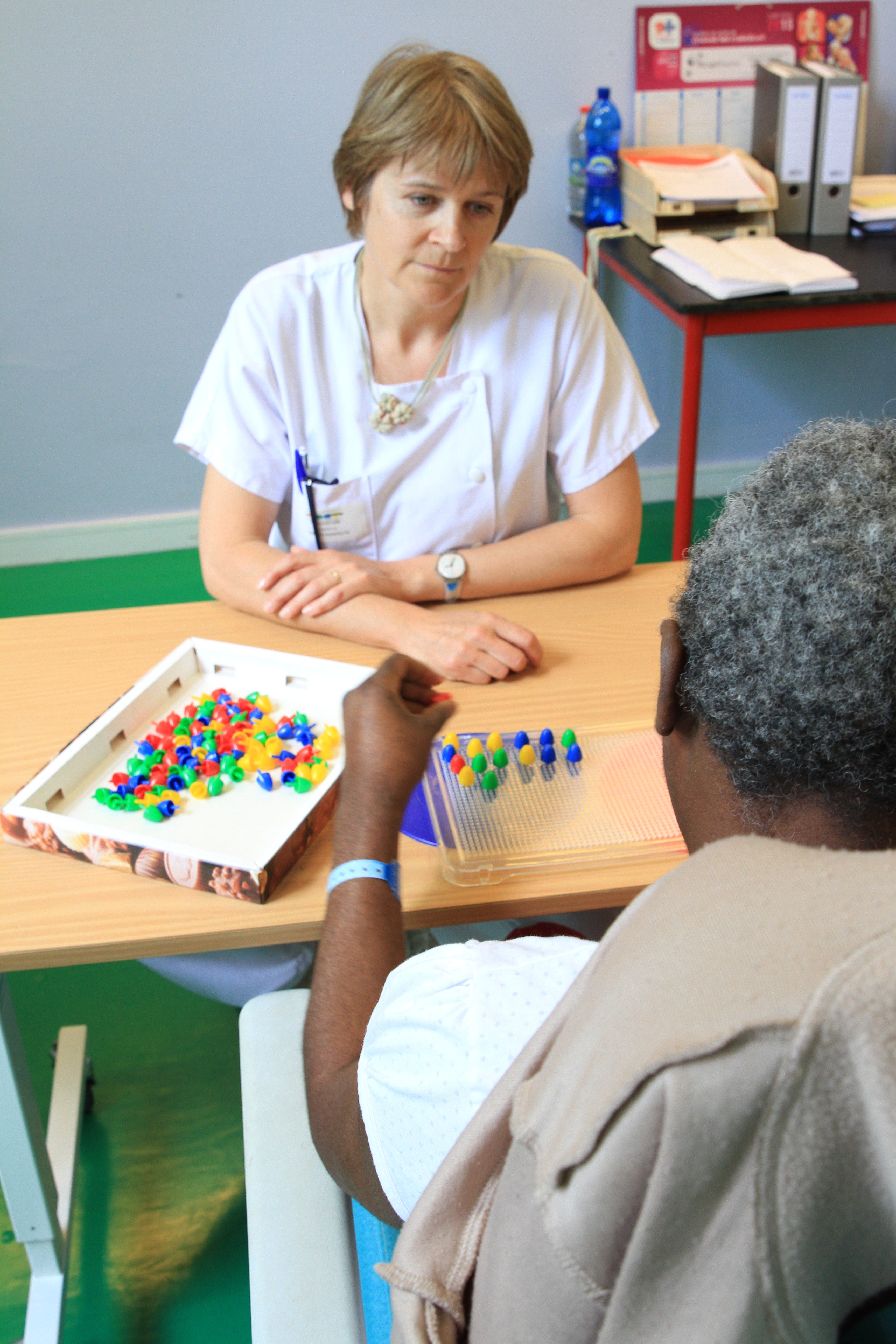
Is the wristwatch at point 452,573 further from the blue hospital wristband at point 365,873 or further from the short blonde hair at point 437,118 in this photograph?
the blue hospital wristband at point 365,873

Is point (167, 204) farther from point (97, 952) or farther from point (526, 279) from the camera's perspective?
point (97, 952)

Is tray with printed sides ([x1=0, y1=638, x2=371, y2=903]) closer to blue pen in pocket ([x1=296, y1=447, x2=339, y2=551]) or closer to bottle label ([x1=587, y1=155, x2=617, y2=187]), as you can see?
blue pen in pocket ([x1=296, y1=447, x2=339, y2=551])

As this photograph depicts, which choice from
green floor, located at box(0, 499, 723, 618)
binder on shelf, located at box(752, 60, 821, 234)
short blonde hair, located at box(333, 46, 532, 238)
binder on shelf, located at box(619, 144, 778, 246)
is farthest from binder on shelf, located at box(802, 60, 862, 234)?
short blonde hair, located at box(333, 46, 532, 238)

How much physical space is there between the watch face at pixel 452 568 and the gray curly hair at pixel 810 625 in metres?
0.82

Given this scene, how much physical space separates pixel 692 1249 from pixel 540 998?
10.4 inches

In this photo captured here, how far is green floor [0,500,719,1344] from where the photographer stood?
4.50 feet

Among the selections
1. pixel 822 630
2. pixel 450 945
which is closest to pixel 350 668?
pixel 450 945

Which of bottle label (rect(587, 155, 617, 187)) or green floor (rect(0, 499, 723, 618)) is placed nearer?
bottle label (rect(587, 155, 617, 187))

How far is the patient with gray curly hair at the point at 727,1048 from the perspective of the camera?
307 mm

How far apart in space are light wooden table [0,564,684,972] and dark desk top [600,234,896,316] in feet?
3.30

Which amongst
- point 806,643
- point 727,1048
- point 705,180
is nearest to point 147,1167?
point 806,643

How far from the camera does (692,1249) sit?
33cm

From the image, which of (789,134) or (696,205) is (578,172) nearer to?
(696,205)

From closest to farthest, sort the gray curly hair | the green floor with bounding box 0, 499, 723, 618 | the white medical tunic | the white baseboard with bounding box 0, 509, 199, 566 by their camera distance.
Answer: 1. the gray curly hair
2. the white medical tunic
3. the green floor with bounding box 0, 499, 723, 618
4. the white baseboard with bounding box 0, 509, 199, 566
